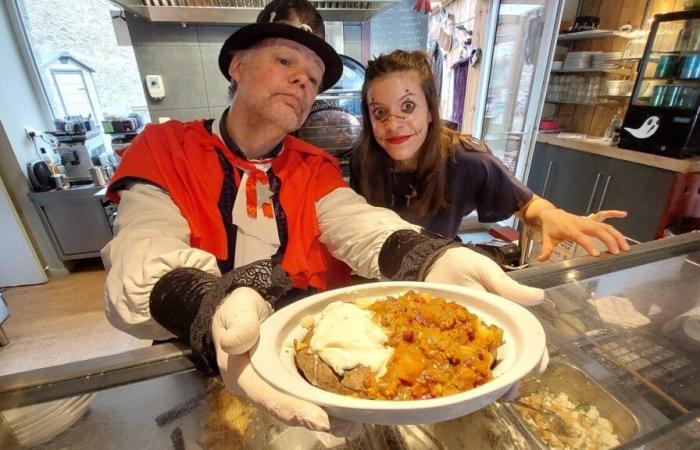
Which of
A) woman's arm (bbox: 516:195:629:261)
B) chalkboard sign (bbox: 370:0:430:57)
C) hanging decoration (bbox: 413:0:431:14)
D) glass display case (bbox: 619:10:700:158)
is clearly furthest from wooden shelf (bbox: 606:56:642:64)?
woman's arm (bbox: 516:195:629:261)

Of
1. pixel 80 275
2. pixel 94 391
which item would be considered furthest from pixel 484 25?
pixel 80 275

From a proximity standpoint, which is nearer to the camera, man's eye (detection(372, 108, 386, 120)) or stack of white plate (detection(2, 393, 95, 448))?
stack of white plate (detection(2, 393, 95, 448))

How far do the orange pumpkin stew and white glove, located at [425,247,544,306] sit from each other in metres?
0.11

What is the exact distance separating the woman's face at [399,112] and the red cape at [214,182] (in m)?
0.23

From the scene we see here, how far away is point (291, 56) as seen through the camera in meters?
0.96

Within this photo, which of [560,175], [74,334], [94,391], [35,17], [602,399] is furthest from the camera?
[560,175]

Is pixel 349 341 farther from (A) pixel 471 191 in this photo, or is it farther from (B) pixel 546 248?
(A) pixel 471 191

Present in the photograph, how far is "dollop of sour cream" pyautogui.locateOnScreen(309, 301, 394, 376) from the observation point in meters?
0.46

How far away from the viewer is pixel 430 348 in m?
0.50

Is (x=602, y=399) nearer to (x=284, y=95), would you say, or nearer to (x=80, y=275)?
(x=284, y=95)

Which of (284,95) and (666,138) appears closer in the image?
(284,95)

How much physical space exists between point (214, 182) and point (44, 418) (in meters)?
0.61

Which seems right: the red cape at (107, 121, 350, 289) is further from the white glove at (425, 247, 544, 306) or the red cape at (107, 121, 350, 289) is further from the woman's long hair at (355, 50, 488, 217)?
the white glove at (425, 247, 544, 306)

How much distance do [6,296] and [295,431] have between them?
332cm
